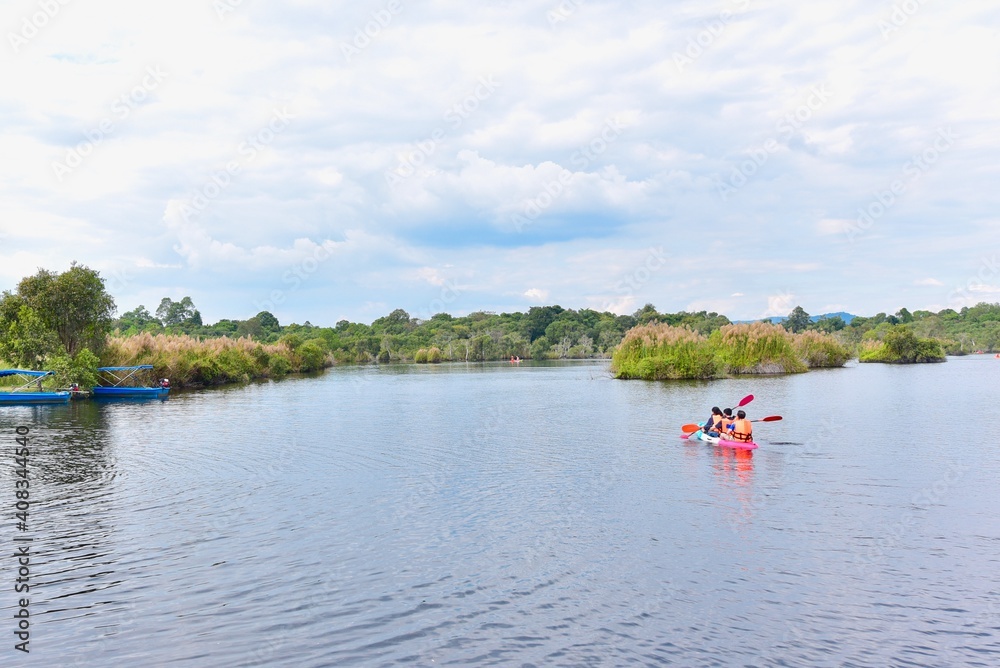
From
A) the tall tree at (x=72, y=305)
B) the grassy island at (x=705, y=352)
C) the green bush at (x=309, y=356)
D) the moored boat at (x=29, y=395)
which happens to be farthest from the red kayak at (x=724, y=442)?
the green bush at (x=309, y=356)

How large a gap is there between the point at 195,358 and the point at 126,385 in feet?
33.1

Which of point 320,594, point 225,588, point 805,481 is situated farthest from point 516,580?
point 805,481

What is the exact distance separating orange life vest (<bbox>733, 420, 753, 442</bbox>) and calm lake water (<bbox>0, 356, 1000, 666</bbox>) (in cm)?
77

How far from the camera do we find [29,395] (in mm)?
41688

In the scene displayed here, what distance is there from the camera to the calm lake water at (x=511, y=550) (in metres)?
9.27

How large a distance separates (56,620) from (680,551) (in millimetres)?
10414

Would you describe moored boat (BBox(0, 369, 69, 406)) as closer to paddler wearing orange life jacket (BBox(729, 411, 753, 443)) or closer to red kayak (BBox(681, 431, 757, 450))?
red kayak (BBox(681, 431, 757, 450))

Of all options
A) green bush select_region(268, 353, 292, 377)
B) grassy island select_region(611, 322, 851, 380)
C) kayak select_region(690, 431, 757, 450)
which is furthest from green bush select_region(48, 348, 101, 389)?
grassy island select_region(611, 322, 851, 380)

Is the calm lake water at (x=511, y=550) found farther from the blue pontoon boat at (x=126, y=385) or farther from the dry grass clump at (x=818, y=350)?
the dry grass clump at (x=818, y=350)

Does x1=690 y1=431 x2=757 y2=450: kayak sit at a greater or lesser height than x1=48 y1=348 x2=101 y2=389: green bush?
lesser

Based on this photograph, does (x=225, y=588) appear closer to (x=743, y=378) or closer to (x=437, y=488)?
(x=437, y=488)

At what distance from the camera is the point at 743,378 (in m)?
60.2

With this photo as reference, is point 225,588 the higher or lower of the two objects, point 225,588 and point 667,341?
the lower

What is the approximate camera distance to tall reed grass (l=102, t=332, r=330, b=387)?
56281mm
